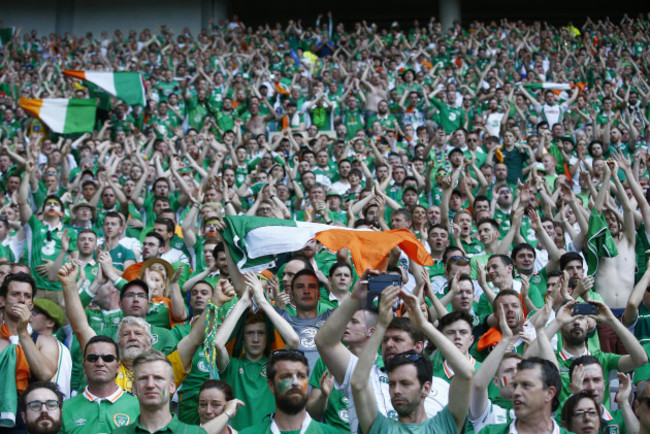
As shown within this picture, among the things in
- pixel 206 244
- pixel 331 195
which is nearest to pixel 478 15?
pixel 331 195

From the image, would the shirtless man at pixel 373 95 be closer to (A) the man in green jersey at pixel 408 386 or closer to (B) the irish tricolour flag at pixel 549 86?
(B) the irish tricolour flag at pixel 549 86

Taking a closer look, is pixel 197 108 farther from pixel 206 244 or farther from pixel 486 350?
pixel 486 350

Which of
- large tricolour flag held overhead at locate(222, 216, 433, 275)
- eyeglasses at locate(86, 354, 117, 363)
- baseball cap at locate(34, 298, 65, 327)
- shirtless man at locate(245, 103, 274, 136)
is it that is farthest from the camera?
shirtless man at locate(245, 103, 274, 136)

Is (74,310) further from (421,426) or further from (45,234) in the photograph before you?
(45,234)

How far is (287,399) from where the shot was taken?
442cm

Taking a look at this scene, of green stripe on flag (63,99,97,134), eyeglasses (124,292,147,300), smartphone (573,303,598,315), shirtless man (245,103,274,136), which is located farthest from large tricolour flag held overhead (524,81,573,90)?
eyeglasses (124,292,147,300)

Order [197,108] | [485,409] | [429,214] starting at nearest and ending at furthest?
[485,409] → [429,214] → [197,108]

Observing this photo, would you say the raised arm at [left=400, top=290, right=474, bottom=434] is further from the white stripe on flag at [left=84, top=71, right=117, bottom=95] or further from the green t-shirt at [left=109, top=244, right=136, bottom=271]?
the white stripe on flag at [left=84, top=71, right=117, bottom=95]

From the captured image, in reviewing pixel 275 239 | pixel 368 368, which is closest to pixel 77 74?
pixel 275 239

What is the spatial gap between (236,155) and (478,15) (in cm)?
1835

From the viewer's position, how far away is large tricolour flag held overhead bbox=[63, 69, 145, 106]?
15.7m

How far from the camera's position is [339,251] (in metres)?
7.53

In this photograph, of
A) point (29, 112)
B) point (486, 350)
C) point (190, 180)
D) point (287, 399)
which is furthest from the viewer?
point (29, 112)

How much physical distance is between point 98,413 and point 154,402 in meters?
0.72
